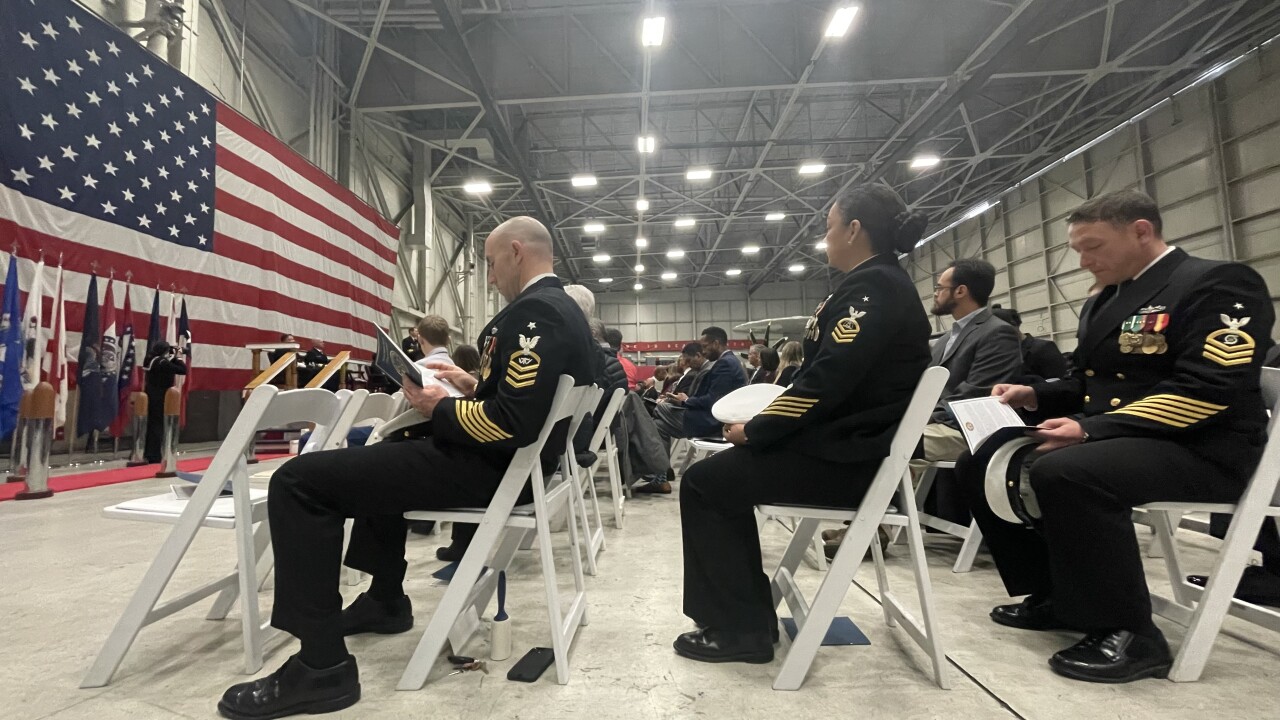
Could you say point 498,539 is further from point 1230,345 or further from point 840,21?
point 840,21

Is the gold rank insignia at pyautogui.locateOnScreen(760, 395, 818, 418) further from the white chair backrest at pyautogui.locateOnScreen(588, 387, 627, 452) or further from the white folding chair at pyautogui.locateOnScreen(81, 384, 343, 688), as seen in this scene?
the white chair backrest at pyautogui.locateOnScreen(588, 387, 627, 452)

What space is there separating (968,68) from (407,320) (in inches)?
416

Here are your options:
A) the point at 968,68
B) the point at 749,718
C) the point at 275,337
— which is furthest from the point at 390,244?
the point at 749,718

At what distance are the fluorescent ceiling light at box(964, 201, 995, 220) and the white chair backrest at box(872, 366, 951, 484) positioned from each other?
49.9ft

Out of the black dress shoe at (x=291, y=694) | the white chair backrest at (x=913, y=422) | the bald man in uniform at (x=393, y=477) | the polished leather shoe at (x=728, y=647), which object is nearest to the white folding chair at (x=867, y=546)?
the white chair backrest at (x=913, y=422)

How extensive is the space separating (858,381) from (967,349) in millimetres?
1457

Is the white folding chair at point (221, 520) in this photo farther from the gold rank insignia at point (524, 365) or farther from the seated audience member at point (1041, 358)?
the seated audience member at point (1041, 358)

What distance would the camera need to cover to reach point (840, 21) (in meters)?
6.44

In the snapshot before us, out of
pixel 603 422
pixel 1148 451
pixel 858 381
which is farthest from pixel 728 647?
pixel 603 422

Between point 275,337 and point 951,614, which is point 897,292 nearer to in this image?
point 951,614

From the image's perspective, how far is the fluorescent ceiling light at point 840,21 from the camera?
6.29 meters

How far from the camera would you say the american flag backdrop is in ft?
14.1

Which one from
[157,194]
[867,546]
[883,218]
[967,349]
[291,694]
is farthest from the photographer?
[157,194]

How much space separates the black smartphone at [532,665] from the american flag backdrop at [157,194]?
17.5ft
